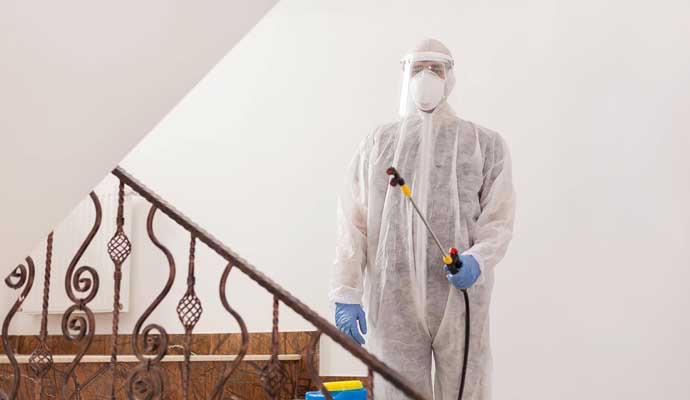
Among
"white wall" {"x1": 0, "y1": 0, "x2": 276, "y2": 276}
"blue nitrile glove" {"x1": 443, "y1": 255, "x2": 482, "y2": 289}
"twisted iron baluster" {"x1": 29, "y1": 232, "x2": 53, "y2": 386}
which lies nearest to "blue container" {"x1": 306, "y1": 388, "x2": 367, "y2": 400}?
"blue nitrile glove" {"x1": 443, "y1": 255, "x2": 482, "y2": 289}

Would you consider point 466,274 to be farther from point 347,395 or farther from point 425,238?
point 347,395

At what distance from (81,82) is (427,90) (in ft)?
4.35

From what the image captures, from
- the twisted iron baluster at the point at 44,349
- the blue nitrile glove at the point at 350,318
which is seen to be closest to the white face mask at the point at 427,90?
the blue nitrile glove at the point at 350,318

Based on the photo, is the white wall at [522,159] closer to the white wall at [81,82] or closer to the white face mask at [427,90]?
the white face mask at [427,90]

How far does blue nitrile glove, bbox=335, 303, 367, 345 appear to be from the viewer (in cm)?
254

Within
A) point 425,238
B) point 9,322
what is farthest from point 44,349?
point 425,238

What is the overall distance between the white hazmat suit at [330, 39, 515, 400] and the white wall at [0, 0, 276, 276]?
35.4 inches

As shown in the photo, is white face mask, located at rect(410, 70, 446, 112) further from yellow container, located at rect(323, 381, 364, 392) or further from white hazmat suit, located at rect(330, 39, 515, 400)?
yellow container, located at rect(323, 381, 364, 392)

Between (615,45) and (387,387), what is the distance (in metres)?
2.22

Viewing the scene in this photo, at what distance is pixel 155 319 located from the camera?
14.5 feet

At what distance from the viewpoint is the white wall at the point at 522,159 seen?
12.0 feet

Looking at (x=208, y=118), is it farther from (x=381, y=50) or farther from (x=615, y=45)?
(x=615, y=45)

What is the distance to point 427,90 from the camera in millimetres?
2744

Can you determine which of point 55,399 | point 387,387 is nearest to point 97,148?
point 387,387
